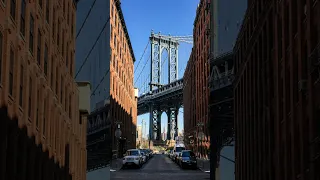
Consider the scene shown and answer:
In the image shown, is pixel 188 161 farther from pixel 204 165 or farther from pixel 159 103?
pixel 159 103

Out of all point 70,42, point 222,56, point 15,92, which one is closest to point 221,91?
point 222,56

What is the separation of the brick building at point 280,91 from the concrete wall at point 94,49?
2089cm

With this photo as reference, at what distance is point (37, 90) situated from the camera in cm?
2481

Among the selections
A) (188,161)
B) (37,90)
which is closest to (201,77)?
(188,161)

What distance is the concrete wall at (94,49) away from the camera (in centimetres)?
5100

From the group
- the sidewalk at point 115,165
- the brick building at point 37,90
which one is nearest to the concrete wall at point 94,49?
the sidewalk at point 115,165

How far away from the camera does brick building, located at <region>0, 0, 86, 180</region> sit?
1900 cm

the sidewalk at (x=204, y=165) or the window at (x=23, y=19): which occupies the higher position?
the window at (x=23, y=19)

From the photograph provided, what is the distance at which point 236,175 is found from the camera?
121ft

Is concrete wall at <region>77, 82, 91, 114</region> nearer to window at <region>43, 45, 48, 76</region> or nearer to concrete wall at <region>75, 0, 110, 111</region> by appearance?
concrete wall at <region>75, 0, 110, 111</region>

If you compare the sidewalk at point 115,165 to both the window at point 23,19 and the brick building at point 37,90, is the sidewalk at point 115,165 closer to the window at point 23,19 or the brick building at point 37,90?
the brick building at point 37,90

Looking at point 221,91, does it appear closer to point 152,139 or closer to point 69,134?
point 69,134

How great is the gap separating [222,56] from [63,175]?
21941 millimetres

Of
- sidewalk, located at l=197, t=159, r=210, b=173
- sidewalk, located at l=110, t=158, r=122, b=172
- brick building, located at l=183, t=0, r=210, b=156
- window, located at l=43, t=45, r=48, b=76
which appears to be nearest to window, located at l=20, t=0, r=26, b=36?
window, located at l=43, t=45, r=48, b=76
